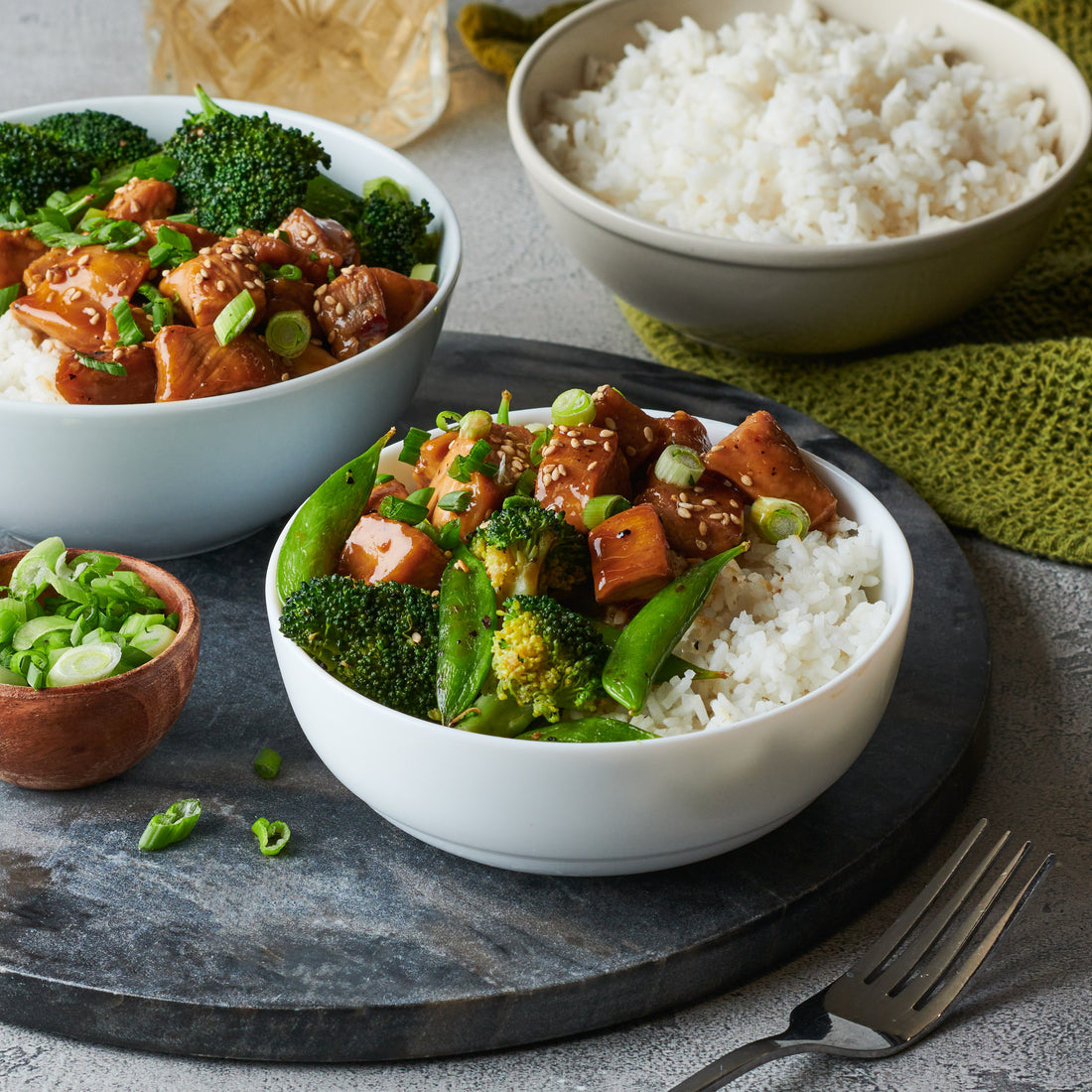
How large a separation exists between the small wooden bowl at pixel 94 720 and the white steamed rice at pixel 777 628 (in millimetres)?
633

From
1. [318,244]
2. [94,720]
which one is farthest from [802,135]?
[94,720]

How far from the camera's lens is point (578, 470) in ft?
5.71

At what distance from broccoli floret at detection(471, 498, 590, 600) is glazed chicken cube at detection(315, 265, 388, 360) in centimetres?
61

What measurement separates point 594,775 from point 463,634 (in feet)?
0.83

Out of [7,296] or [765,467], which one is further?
[7,296]

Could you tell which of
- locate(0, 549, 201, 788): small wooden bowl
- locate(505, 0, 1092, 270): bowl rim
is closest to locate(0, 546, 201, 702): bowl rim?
locate(0, 549, 201, 788): small wooden bowl

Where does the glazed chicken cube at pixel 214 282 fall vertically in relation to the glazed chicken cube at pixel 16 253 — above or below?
above

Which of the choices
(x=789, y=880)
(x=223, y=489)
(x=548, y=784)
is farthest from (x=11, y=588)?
(x=789, y=880)

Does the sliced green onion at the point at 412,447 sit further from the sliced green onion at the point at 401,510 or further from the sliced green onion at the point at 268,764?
the sliced green onion at the point at 268,764

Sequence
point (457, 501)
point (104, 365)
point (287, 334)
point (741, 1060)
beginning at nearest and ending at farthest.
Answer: point (741, 1060)
point (457, 501)
point (104, 365)
point (287, 334)

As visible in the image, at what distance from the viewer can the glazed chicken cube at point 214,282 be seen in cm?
205

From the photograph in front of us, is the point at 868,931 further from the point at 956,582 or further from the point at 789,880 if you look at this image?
the point at 956,582

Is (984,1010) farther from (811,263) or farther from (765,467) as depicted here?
(811,263)

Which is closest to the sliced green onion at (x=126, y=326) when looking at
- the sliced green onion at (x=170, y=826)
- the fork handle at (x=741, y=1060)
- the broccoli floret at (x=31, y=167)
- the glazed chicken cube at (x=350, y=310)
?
the glazed chicken cube at (x=350, y=310)
